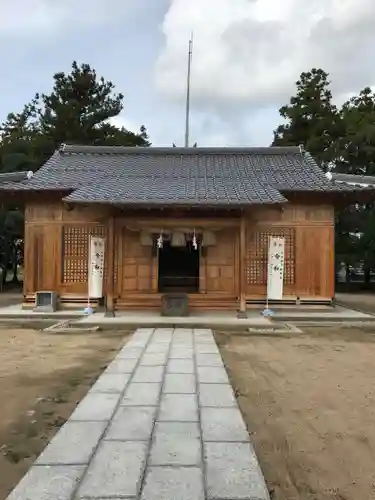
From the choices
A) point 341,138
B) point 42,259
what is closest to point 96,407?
point 42,259

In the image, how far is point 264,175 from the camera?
12.8m

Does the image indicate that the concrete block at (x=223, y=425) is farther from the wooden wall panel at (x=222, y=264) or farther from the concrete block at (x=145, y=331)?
the wooden wall panel at (x=222, y=264)

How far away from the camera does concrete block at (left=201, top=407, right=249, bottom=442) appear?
3139 millimetres

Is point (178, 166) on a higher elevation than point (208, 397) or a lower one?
higher

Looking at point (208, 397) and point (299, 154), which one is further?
point (299, 154)

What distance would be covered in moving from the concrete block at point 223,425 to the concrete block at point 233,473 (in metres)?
0.13

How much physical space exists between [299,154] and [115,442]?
13029mm

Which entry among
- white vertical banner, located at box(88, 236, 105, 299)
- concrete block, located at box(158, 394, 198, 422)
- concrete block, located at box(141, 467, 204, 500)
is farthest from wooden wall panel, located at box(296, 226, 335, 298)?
concrete block, located at box(141, 467, 204, 500)

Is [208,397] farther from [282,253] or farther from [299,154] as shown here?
[299,154]

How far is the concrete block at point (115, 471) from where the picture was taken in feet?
7.65

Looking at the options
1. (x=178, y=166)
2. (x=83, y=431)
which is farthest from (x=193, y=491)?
(x=178, y=166)

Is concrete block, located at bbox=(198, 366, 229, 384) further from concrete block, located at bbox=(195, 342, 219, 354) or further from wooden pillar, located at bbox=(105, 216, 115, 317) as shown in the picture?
wooden pillar, located at bbox=(105, 216, 115, 317)

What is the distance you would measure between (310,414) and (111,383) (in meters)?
1.93

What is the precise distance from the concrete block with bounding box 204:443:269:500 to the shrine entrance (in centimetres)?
1050
